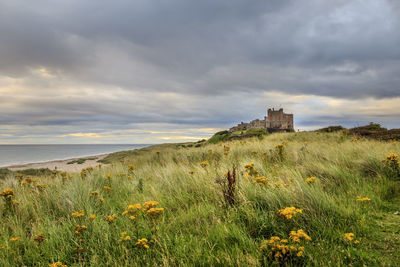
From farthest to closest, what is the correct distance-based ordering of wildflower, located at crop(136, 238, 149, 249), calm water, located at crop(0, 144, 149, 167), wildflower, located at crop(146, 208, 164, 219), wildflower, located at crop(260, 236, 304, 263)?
calm water, located at crop(0, 144, 149, 167), wildflower, located at crop(146, 208, 164, 219), wildflower, located at crop(136, 238, 149, 249), wildflower, located at crop(260, 236, 304, 263)

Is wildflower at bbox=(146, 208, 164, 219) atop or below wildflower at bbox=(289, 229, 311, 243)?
atop

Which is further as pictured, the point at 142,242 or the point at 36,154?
Answer: the point at 36,154

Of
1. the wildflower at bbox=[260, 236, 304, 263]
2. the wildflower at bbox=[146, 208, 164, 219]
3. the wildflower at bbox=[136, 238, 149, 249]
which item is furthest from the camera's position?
the wildflower at bbox=[146, 208, 164, 219]

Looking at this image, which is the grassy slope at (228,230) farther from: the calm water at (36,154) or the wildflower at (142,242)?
the calm water at (36,154)

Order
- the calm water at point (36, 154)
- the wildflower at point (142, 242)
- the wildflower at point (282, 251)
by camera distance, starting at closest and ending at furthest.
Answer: the wildflower at point (282, 251), the wildflower at point (142, 242), the calm water at point (36, 154)

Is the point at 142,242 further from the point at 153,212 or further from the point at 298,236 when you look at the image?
the point at 298,236

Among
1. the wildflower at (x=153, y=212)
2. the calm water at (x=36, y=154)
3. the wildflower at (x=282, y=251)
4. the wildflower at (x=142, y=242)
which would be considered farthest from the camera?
the calm water at (x=36, y=154)

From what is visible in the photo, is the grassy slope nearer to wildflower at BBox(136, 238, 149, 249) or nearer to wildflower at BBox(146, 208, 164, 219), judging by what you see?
wildflower at BBox(136, 238, 149, 249)

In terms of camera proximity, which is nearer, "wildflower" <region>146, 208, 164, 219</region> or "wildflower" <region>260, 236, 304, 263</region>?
"wildflower" <region>260, 236, 304, 263</region>

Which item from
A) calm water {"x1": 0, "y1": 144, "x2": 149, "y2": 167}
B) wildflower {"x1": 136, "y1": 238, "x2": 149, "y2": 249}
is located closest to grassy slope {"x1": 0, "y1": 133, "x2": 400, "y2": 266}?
wildflower {"x1": 136, "y1": 238, "x2": 149, "y2": 249}

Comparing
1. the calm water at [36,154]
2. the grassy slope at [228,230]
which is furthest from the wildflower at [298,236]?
the calm water at [36,154]

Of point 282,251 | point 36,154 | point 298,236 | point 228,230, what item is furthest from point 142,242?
point 36,154

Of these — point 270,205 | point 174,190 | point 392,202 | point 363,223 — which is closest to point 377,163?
point 392,202

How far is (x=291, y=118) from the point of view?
2328 inches
